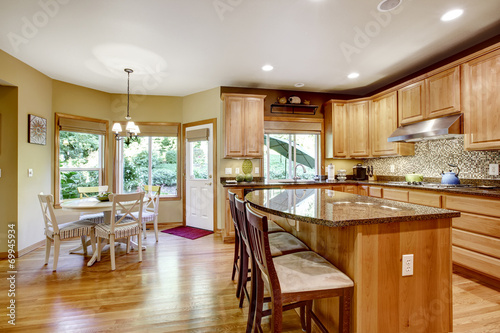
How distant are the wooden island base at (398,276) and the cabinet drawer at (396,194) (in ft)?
6.93

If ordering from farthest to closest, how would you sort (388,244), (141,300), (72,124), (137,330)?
(72,124)
(141,300)
(137,330)
(388,244)

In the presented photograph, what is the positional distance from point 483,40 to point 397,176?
2175 millimetres

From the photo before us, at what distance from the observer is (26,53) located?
9.93ft

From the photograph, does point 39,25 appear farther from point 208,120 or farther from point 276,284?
point 276,284

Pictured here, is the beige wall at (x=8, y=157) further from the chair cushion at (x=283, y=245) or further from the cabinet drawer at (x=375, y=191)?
the cabinet drawer at (x=375, y=191)

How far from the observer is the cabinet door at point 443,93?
2854 millimetres

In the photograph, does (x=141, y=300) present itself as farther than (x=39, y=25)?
No

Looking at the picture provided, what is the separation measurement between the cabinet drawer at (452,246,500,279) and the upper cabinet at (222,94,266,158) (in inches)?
113

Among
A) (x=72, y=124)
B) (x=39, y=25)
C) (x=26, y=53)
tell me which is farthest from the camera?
(x=72, y=124)

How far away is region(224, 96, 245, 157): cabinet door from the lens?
158 inches

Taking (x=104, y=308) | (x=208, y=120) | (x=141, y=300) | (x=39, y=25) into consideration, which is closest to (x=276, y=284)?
(x=141, y=300)

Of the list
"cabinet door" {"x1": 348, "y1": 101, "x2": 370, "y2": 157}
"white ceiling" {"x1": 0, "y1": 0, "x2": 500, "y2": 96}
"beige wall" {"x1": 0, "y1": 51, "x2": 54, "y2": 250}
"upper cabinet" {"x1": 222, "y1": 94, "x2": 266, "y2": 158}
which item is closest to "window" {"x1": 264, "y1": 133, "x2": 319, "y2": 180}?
"upper cabinet" {"x1": 222, "y1": 94, "x2": 266, "y2": 158}

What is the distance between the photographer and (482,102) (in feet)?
8.49

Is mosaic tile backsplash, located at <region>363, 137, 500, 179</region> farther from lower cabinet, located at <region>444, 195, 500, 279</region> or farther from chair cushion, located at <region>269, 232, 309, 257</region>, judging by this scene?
chair cushion, located at <region>269, 232, 309, 257</region>
